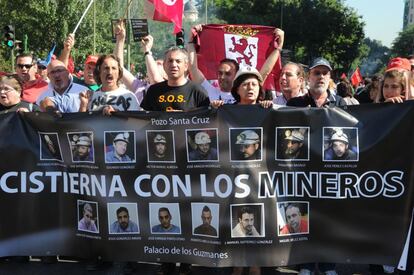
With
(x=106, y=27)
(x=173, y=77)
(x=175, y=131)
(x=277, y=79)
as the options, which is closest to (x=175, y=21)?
(x=277, y=79)

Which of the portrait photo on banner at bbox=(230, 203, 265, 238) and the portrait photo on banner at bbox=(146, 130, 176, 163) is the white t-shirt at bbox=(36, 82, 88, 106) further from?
the portrait photo on banner at bbox=(230, 203, 265, 238)

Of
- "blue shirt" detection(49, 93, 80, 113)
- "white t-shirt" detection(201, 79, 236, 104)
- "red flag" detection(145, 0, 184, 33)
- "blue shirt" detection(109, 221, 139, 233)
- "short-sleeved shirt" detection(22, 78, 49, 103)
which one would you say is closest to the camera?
"blue shirt" detection(109, 221, 139, 233)

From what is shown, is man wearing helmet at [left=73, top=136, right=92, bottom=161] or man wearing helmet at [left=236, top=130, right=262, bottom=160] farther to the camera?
man wearing helmet at [left=73, top=136, right=92, bottom=161]

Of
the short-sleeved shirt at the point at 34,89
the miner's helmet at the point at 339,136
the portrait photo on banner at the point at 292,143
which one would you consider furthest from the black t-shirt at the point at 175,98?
the short-sleeved shirt at the point at 34,89

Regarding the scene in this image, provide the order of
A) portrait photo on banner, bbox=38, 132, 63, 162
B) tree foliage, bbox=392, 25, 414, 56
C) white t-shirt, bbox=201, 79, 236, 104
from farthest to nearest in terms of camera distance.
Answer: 1. tree foliage, bbox=392, 25, 414, 56
2. white t-shirt, bbox=201, 79, 236, 104
3. portrait photo on banner, bbox=38, 132, 63, 162

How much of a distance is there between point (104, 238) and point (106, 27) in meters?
31.1

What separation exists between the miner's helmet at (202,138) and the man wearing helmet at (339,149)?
99 cm

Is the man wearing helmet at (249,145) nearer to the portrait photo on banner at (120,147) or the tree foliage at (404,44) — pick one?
the portrait photo on banner at (120,147)

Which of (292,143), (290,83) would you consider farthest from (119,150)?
(290,83)

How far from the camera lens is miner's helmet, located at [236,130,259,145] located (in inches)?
168

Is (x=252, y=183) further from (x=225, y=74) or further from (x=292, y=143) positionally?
(x=225, y=74)

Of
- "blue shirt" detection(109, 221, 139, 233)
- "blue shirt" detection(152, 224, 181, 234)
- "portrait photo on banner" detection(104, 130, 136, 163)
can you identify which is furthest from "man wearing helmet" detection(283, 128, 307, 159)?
"blue shirt" detection(109, 221, 139, 233)

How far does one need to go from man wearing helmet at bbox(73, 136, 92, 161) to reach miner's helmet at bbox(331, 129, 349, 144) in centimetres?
209

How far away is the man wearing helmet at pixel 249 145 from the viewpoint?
4.27 metres
